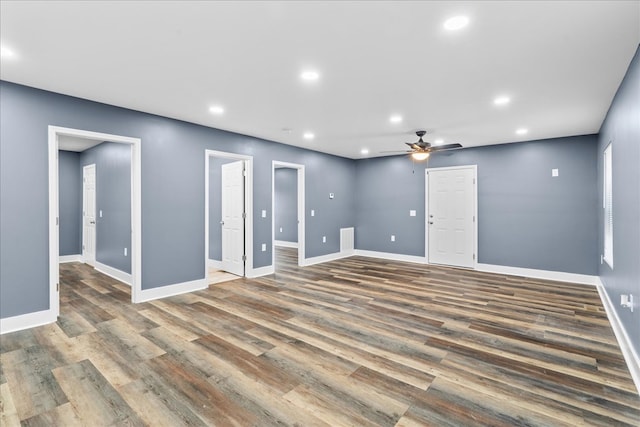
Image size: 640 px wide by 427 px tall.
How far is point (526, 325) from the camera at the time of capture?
11.3 feet

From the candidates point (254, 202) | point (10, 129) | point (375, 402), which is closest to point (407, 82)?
point (375, 402)

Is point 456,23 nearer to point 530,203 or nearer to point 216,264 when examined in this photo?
point 530,203

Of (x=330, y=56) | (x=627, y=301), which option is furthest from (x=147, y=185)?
(x=627, y=301)

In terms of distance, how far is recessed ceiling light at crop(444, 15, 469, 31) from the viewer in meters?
2.14

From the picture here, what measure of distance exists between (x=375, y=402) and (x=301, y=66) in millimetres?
2807

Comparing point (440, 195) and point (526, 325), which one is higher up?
point (440, 195)

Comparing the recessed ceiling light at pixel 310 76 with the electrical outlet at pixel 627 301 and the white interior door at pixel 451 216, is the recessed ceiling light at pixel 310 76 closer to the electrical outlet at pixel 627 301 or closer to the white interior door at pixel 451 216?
the electrical outlet at pixel 627 301

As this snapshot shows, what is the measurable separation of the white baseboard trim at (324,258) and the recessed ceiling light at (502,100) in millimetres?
4659

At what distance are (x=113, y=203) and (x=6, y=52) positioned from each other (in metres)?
3.57

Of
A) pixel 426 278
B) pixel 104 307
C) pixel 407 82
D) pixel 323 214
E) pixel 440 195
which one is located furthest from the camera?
pixel 323 214

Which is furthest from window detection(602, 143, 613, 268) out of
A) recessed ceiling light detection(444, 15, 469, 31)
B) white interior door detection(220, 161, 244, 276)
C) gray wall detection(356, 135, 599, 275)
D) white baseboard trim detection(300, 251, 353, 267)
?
white interior door detection(220, 161, 244, 276)

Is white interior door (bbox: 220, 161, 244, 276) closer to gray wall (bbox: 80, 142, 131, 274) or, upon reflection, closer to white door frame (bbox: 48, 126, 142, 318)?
gray wall (bbox: 80, 142, 131, 274)

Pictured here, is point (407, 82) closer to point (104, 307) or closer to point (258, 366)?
point (258, 366)

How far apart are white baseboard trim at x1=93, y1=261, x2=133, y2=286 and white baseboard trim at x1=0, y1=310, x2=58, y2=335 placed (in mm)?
1386
